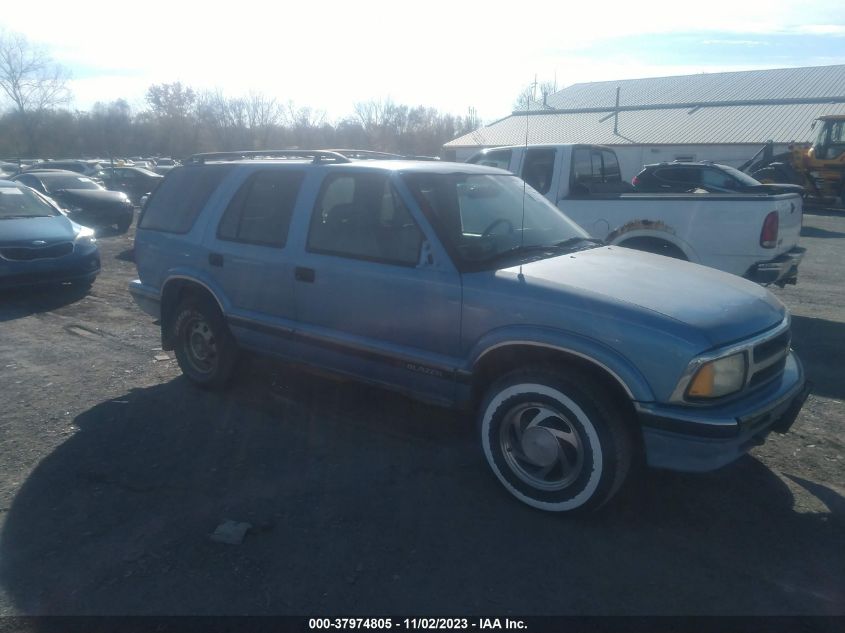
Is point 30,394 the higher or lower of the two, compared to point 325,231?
lower

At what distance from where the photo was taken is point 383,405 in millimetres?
5332

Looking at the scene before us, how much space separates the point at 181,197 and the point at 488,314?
3.26 meters

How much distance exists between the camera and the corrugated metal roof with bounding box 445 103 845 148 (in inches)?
1292

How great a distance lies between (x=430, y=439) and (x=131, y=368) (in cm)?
318

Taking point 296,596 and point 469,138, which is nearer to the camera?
point 296,596

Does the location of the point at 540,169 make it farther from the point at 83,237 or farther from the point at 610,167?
the point at 83,237

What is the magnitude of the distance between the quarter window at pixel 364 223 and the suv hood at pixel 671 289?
759 mm

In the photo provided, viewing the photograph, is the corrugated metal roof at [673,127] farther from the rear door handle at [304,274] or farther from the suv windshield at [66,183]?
the rear door handle at [304,274]

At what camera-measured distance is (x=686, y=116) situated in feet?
121

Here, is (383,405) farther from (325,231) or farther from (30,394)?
(30,394)

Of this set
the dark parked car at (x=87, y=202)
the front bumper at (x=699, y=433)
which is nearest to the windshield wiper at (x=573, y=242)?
the front bumper at (x=699, y=433)

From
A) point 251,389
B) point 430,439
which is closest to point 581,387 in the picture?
point 430,439

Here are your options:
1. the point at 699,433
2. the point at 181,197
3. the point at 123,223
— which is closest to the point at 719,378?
the point at 699,433

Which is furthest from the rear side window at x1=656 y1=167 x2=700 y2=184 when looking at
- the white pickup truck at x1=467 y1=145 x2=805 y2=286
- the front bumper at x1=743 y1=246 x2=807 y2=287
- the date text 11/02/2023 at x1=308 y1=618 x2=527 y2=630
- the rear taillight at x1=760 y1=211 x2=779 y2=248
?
the date text 11/02/2023 at x1=308 y1=618 x2=527 y2=630
